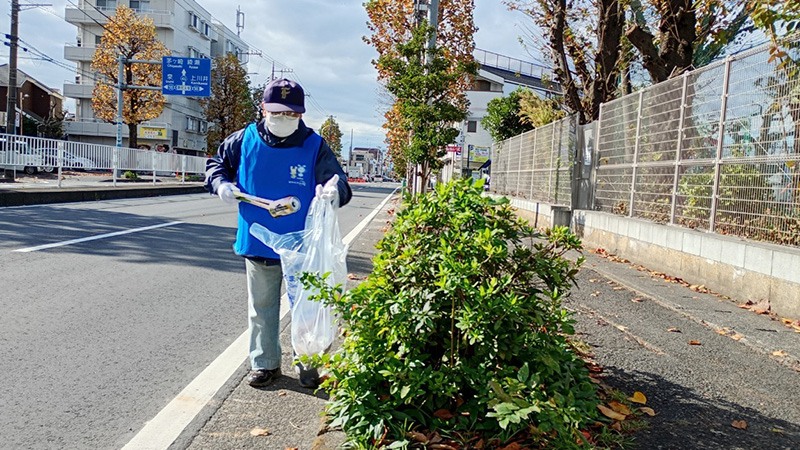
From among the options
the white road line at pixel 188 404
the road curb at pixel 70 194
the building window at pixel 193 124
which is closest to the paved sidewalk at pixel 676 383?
the white road line at pixel 188 404

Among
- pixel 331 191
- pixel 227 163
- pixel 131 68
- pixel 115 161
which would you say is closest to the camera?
pixel 331 191

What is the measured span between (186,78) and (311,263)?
112 ft

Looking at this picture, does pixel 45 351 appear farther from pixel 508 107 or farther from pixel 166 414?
pixel 508 107

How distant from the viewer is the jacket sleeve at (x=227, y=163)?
152 inches

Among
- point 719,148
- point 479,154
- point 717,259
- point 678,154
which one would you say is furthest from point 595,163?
point 479,154

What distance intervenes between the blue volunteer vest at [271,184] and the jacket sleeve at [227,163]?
15 centimetres

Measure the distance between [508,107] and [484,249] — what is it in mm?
27435

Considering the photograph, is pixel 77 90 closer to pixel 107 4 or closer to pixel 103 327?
pixel 107 4

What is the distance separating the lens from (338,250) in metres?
3.54

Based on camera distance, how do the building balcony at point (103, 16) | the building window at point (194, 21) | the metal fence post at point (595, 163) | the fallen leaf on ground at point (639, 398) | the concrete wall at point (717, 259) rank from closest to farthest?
the fallen leaf on ground at point (639, 398) → the concrete wall at point (717, 259) → the metal fence post at point (595, 163) → the building balcony at point (103, 16) → the building window at point (194, 21)

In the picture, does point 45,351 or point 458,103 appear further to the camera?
point 458,103

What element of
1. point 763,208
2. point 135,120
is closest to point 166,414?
point 763,208

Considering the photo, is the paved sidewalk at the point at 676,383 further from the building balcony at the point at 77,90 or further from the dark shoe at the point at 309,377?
the building balcony at the point at 77,90

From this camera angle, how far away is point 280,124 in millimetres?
3711
